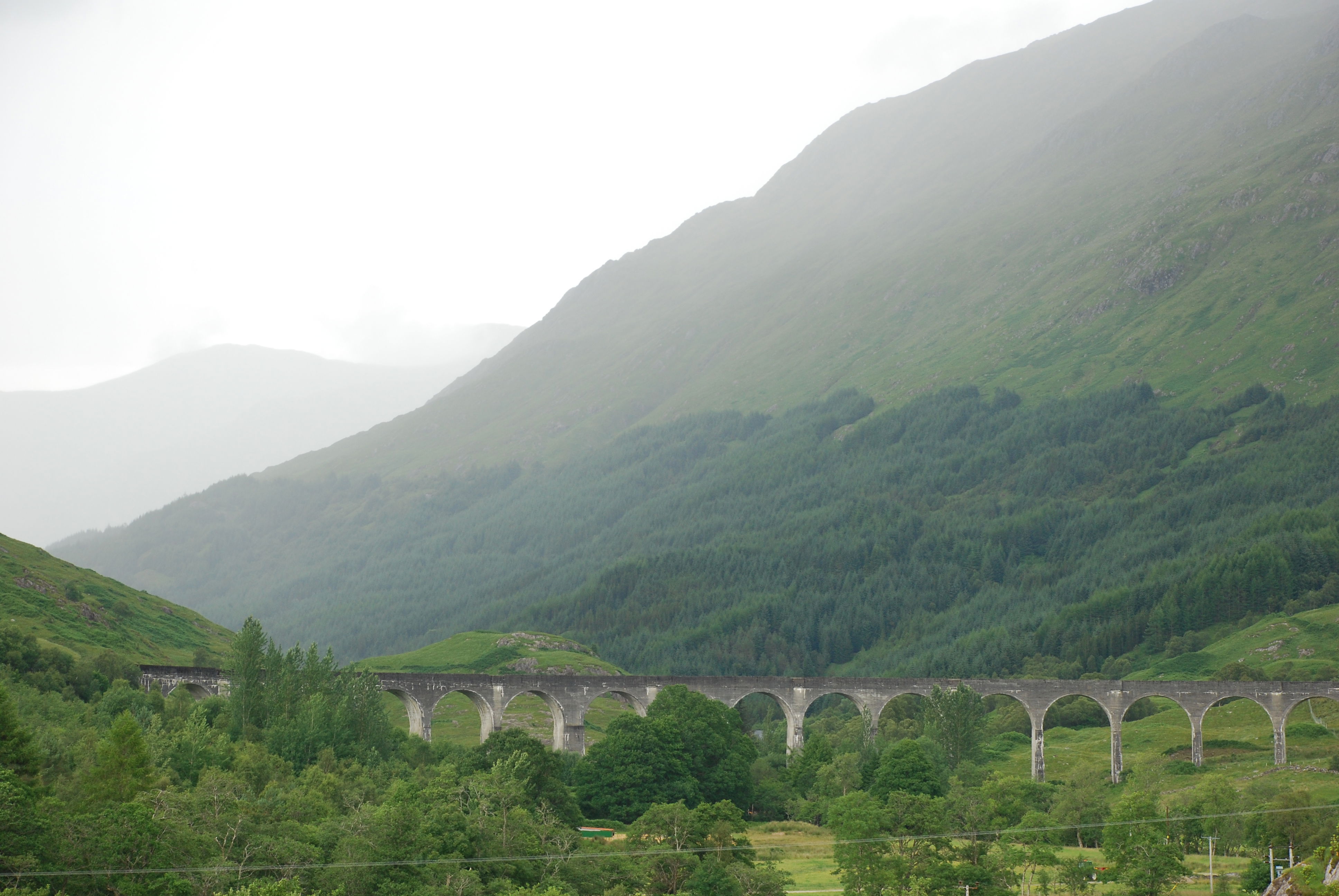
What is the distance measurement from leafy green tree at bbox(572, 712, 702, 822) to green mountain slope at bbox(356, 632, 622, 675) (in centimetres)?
5682

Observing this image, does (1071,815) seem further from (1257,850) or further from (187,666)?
(187,666)

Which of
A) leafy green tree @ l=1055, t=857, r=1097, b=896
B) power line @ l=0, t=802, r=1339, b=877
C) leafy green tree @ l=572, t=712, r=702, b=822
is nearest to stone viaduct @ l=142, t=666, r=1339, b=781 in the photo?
leafy green tree @ l=572, t=712, r=702, b=822

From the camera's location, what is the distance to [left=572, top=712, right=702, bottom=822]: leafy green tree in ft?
259

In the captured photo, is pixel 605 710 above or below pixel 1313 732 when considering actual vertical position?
above

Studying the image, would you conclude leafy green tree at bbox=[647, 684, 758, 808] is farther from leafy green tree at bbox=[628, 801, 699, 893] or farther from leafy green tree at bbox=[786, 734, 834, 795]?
leafy green tree at bbox=[628, 801, 699, 893]

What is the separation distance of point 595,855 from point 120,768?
2100 centimetres

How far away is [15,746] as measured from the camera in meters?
43.6

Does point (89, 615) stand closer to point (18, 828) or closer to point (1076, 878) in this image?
point (18, 828)

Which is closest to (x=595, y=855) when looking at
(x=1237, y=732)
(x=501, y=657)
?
(x=1237, y=732)

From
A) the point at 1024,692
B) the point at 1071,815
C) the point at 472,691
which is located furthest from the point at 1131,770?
the point at 472,691

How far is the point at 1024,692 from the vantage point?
364 feet

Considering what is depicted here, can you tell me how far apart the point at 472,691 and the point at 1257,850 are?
2557 inches

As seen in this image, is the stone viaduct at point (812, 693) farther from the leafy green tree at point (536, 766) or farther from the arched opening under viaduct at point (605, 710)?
the leafy green tree at point (536, 766)

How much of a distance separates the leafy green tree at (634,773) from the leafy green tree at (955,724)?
86.3 feet
